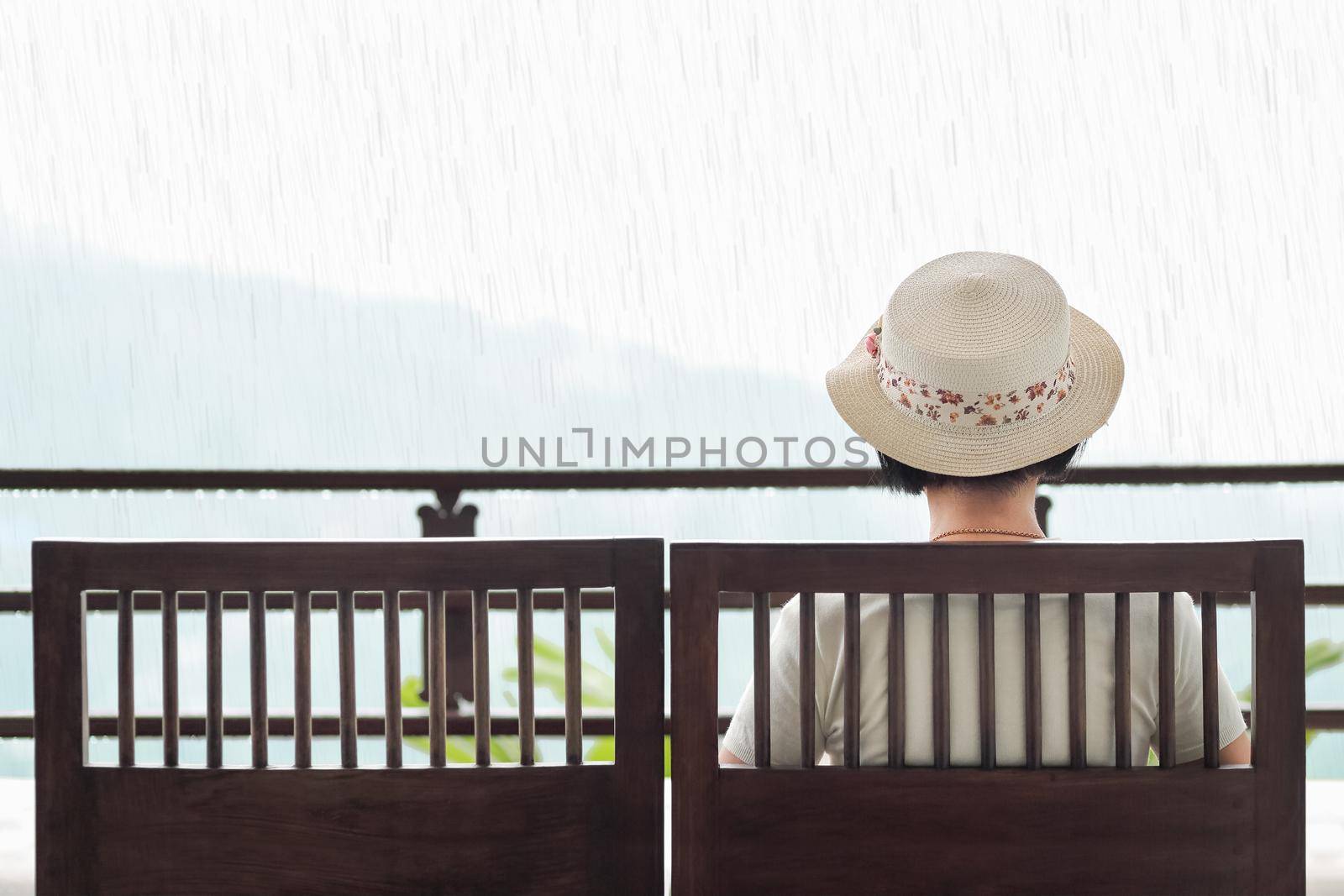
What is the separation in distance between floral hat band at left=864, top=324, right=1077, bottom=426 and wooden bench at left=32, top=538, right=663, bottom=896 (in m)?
0.34

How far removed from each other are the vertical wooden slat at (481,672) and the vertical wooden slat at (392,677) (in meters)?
0.05

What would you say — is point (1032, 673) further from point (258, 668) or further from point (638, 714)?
point (258, 668)

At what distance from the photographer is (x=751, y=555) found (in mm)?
702

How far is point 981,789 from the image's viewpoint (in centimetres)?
71

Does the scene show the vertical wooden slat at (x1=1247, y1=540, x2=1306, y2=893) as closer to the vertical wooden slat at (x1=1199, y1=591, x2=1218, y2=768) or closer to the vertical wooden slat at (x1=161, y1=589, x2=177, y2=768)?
the vertical wooden slat at (x1=1199, y1=591, x2=1218, y2=768)

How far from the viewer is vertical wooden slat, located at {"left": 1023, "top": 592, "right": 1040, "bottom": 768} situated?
0.70 m

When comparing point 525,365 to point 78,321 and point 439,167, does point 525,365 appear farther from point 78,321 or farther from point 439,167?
point 78,321

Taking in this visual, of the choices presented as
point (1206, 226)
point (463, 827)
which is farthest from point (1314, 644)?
point (1206, 226)

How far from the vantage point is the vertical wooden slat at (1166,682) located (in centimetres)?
71

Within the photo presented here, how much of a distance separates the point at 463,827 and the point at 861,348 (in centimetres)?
59

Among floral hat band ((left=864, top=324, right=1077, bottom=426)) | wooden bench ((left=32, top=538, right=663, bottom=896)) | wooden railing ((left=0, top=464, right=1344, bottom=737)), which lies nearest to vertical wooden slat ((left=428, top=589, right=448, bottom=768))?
wooden bench ((left=32, top=538, right=663, bottom=896))

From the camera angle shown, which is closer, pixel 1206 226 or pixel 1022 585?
pixel 1022 585

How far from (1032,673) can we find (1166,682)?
0.09 m

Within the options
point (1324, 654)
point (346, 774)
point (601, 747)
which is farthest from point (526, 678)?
point (1324, 654)
